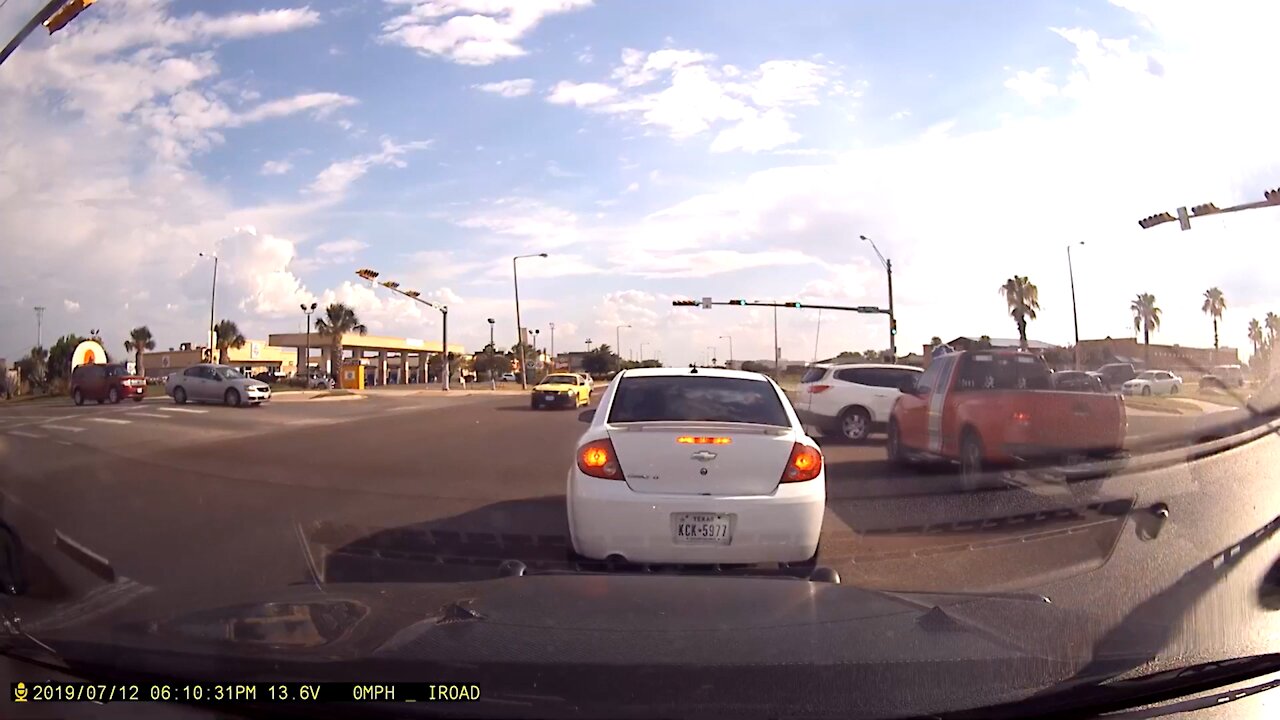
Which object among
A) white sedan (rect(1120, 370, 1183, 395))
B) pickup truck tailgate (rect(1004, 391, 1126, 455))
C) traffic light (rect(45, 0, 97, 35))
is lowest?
white sedan (rect(1120, 370, 1183, 395))

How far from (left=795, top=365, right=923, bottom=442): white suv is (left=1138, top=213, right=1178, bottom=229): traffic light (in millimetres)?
11283

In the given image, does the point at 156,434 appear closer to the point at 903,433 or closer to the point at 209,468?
the point at 209,468

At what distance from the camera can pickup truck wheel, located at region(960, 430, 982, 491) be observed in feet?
34.3

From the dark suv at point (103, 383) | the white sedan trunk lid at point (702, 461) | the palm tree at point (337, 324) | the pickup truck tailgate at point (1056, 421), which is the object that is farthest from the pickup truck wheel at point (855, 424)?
the palm tree at point (337, 324)

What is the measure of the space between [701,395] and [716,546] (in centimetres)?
148

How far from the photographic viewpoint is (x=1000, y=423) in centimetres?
999

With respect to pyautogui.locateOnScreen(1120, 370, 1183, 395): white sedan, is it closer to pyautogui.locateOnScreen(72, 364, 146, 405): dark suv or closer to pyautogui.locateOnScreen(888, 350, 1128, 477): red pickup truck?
pyautogui.locateOnScreen(888, 350, 1128, 477): red pickup truck

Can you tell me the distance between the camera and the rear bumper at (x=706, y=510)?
5695 millimetres

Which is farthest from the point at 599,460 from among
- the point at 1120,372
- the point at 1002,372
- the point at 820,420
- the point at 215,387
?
the point at 1120,372

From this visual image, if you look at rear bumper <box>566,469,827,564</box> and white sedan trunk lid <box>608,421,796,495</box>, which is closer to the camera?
rear bumper <box>566,469,827,564</box>

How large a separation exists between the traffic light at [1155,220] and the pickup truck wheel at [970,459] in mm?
17443

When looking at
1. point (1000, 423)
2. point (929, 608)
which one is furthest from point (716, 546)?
point (1000, 423)

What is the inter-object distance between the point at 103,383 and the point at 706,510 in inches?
1204

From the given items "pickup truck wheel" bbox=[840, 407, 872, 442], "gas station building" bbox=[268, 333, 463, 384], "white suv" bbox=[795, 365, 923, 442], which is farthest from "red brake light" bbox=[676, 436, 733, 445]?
"gas station building" bbox=[268, 333, 463, 384]
